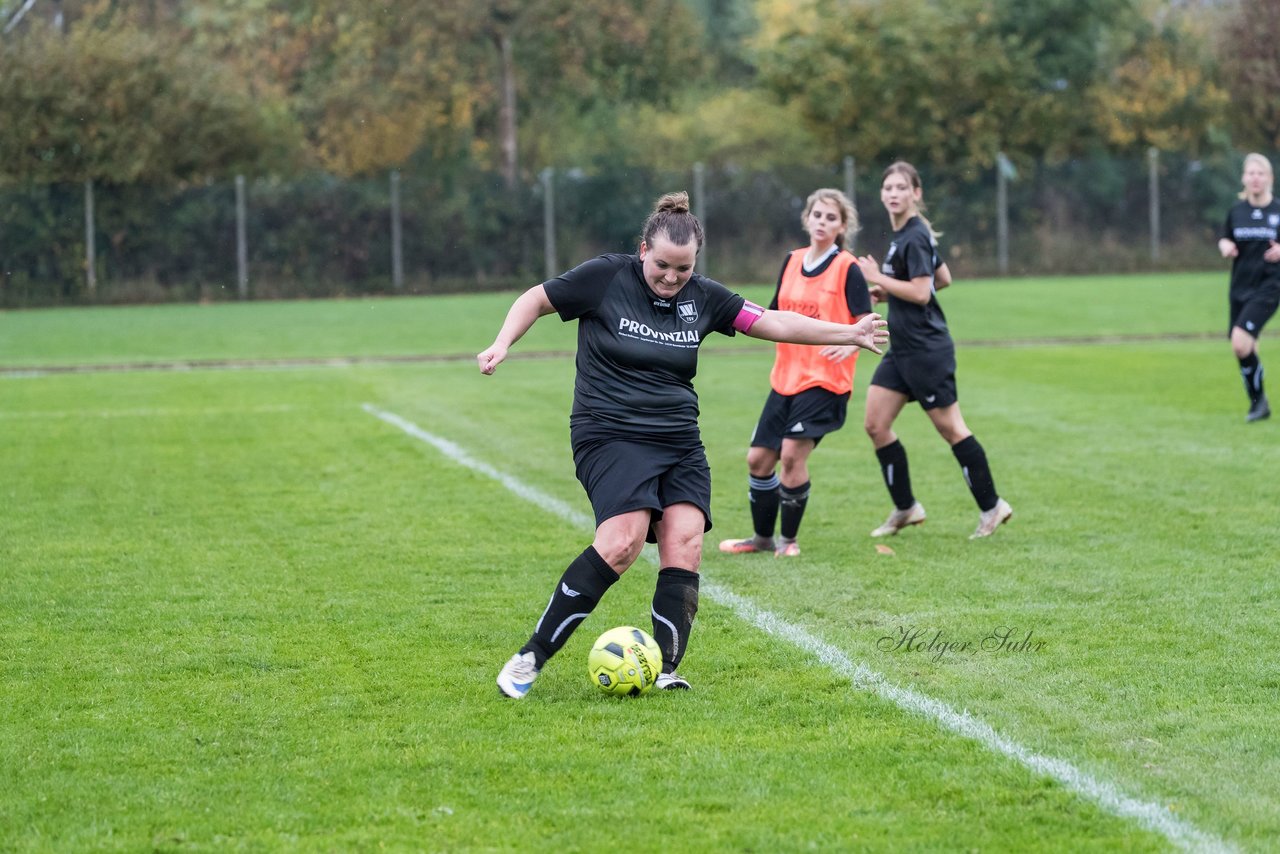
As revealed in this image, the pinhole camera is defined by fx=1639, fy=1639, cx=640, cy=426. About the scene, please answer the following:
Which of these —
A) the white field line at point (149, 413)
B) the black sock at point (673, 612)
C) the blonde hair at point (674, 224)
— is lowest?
the black sock at point (673, 612)

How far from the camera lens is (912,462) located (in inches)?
463

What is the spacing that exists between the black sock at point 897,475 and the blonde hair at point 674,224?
3.44 metres

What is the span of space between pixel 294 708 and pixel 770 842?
1.97 meters

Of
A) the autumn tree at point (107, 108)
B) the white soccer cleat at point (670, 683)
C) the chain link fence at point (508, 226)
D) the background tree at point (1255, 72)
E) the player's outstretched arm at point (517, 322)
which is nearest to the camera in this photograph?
the player's outstretched arm at point (517, 322)

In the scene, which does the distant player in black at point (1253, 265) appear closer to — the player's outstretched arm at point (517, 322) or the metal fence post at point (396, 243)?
the player's outstretched arm at point (517, 322)

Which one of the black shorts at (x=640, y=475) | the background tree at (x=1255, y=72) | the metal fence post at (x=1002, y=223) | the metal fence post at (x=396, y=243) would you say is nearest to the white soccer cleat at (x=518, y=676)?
the black shorts at (x=640, y=475)

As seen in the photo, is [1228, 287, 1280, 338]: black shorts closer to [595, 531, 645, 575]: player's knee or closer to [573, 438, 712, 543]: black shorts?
[573, 438, 712, 543]: black shorts

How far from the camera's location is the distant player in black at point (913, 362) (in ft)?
27.6

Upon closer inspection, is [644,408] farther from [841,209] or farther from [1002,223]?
[1002,223]

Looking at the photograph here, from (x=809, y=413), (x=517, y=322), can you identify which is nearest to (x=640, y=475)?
(x=517, y=322)

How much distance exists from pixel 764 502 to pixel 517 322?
2991mm

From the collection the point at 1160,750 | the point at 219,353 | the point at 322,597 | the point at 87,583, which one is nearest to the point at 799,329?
the point at 1160,750

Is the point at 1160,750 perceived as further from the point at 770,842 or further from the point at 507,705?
the point at 507,705

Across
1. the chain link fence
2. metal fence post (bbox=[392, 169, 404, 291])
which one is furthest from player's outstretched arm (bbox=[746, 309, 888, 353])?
metal fence post (bbox=[392, 169, 404, 291])
